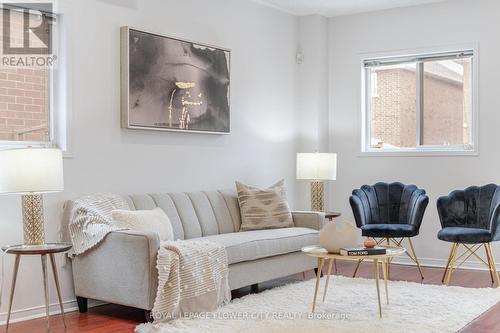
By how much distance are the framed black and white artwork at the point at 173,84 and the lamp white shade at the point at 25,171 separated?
1271 mm

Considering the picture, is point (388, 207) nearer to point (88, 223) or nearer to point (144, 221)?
point (144, 221)

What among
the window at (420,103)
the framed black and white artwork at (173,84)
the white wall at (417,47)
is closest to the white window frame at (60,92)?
the framed black and white artwork at (173,84)

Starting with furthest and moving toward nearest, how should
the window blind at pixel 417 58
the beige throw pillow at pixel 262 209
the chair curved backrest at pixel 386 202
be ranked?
1. the window blind at pixel 417 58
2. the chair curved backrest at pixel 386 202
3. the beige throw pillow at pixel 262 209

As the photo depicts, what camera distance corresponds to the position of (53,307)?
481 centimetres

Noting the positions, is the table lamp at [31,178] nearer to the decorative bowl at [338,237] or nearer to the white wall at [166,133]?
the white wall at [166,133]

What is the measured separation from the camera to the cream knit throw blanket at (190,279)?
4309 mm

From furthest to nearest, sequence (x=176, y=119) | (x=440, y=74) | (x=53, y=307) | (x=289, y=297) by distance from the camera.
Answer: (x=440, y=74), (x=176, y=119), (x=289, y=297), (x=53, y=307)

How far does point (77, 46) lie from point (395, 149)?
377 centimetres

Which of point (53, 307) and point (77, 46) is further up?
point (77, 46)

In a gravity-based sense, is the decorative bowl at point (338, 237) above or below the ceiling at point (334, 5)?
below

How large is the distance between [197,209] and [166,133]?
2.34 ft

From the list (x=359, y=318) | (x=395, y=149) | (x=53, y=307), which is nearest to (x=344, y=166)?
(x=395, y=149)

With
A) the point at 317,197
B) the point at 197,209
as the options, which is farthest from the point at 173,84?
the point at 317,197

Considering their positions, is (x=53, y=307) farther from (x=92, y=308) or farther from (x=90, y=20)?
(x=90, y=20)
